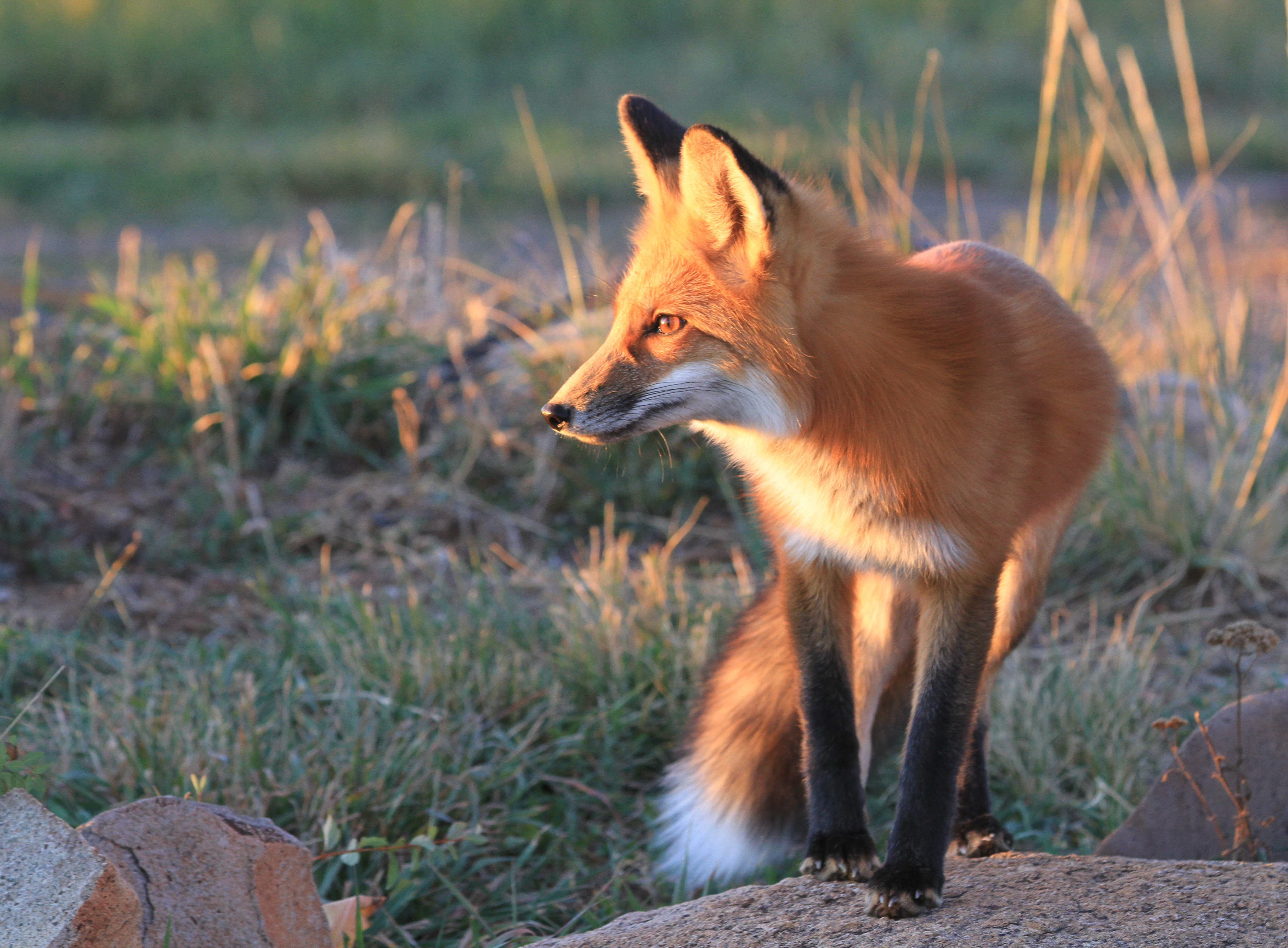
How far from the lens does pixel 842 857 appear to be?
7.98ft

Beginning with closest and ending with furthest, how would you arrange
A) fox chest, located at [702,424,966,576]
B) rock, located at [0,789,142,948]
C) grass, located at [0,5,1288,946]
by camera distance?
rock, located at [0,789,142,948]
fox chest, located at [702,424,966,576]
grass, located at [0,5,1288,946]

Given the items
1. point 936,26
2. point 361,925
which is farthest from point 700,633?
point 936,26

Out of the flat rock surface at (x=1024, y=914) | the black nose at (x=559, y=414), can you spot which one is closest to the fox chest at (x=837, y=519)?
the black nose at (x=559, y=414)

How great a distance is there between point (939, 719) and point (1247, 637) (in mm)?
664

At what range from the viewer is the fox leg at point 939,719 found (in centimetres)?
229

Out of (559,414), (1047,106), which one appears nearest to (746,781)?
(559,414)

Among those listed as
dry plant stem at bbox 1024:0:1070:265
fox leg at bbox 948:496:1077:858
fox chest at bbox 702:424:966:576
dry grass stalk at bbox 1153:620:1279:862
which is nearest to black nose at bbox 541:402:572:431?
fox chest at bbox 702:424:966:576

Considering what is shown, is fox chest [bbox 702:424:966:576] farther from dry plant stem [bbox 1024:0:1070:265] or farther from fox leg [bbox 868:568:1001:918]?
dry plant stem [bbox 1024:0:1070:265]

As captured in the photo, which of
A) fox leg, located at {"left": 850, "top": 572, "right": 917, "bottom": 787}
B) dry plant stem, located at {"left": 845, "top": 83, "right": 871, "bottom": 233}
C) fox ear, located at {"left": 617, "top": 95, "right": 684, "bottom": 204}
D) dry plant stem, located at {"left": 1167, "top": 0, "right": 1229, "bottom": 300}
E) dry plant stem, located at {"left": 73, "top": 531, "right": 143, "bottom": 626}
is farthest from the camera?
dry plant stem, located at {"left": 845, "top": 83, "right": 871, "bottom": 233}

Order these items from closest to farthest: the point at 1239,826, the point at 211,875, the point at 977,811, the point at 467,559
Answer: the point at 211,875 < the point at 1239,826 < the point at 977,811 < the point at 467,559

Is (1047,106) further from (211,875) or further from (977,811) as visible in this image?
(211,875)

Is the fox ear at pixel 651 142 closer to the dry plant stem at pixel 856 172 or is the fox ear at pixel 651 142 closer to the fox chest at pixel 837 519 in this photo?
the fox chest at pixel 837 519

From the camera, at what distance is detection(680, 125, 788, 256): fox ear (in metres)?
2.18

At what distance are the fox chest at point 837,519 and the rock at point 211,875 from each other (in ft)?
3.89
